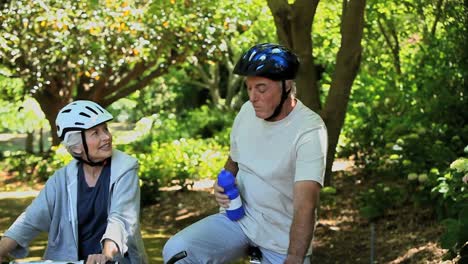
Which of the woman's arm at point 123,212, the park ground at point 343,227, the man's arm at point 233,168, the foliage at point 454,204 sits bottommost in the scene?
the park ground at point 343,227

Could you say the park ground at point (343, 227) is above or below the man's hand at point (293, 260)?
below

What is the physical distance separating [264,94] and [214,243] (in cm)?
76

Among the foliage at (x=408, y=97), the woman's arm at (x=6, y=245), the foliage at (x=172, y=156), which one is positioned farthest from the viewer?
the foliage at (x=172, y=156)

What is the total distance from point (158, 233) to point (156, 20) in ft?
15.2

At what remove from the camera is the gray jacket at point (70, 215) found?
4.25 metres

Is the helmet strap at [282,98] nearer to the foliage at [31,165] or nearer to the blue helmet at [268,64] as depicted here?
the blue helmet at [268,64]

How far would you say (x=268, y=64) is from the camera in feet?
13.0

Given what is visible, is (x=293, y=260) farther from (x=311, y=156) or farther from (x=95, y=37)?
(x=95, y=37)

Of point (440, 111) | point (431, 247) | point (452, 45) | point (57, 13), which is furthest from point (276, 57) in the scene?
point (57, 13)

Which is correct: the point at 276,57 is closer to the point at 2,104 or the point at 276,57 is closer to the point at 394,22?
the point at 394,22

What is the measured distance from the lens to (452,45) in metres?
10.3

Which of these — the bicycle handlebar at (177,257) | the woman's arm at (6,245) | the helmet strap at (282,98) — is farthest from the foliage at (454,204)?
the woman's arm at (6,245)

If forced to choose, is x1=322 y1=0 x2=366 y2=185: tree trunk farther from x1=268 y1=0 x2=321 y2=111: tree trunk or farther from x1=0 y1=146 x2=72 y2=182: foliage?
x1=0 y1=146 x2=72 y2=182: foliage

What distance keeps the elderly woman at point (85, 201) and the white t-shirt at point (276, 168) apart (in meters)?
0.58
